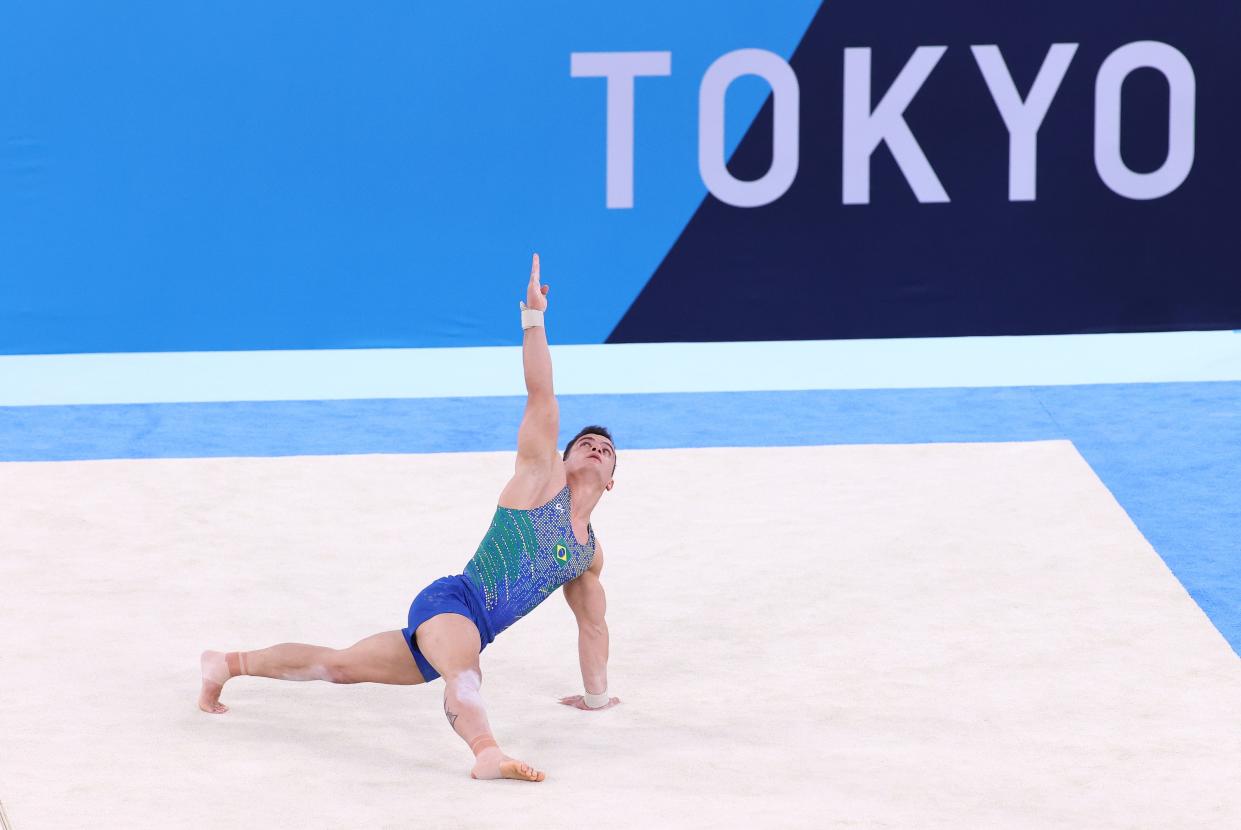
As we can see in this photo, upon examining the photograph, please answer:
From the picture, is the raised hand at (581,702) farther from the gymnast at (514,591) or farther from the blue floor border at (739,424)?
the blue floor border at (739,424)

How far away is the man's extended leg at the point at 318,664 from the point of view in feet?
17.5

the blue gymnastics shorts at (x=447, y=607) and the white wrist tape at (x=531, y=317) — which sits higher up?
the white wrist tape at (x=531, y=317)

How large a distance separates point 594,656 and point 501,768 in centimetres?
67

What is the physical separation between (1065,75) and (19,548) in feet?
18.5

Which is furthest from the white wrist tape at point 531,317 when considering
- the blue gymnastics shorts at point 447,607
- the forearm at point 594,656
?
the forearm at point 594,656

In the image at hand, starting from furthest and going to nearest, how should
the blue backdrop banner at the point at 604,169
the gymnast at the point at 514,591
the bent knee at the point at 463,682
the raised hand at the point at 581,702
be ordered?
the blue backdrop banner at the point at 604,169 < the raised hand at the point at 581,702 < the gymnast at the point at 514,591 < the bent knee at the point at 463,682

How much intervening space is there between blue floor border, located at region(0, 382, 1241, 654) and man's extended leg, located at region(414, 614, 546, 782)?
3.07 meters

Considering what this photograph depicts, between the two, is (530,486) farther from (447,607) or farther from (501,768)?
(501,768)

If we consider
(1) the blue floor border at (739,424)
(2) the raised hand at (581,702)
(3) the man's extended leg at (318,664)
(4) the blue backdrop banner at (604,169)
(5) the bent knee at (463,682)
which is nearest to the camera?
(5) the bent knee at (463,682)

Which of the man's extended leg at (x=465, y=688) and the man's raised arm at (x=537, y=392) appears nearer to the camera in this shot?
the man's extended leg at (x=465, y=688)

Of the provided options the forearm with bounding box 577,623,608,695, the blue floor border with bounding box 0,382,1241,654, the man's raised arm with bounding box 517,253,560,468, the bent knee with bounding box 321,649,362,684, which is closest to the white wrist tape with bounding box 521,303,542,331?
the man's raised arm with bounding box 517,253,560,468

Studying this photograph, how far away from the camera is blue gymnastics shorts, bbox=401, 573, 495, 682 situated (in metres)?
5.25

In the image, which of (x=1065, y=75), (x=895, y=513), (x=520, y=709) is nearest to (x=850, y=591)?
(x=895, y=513)

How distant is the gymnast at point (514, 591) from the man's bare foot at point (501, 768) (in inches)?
5.0
